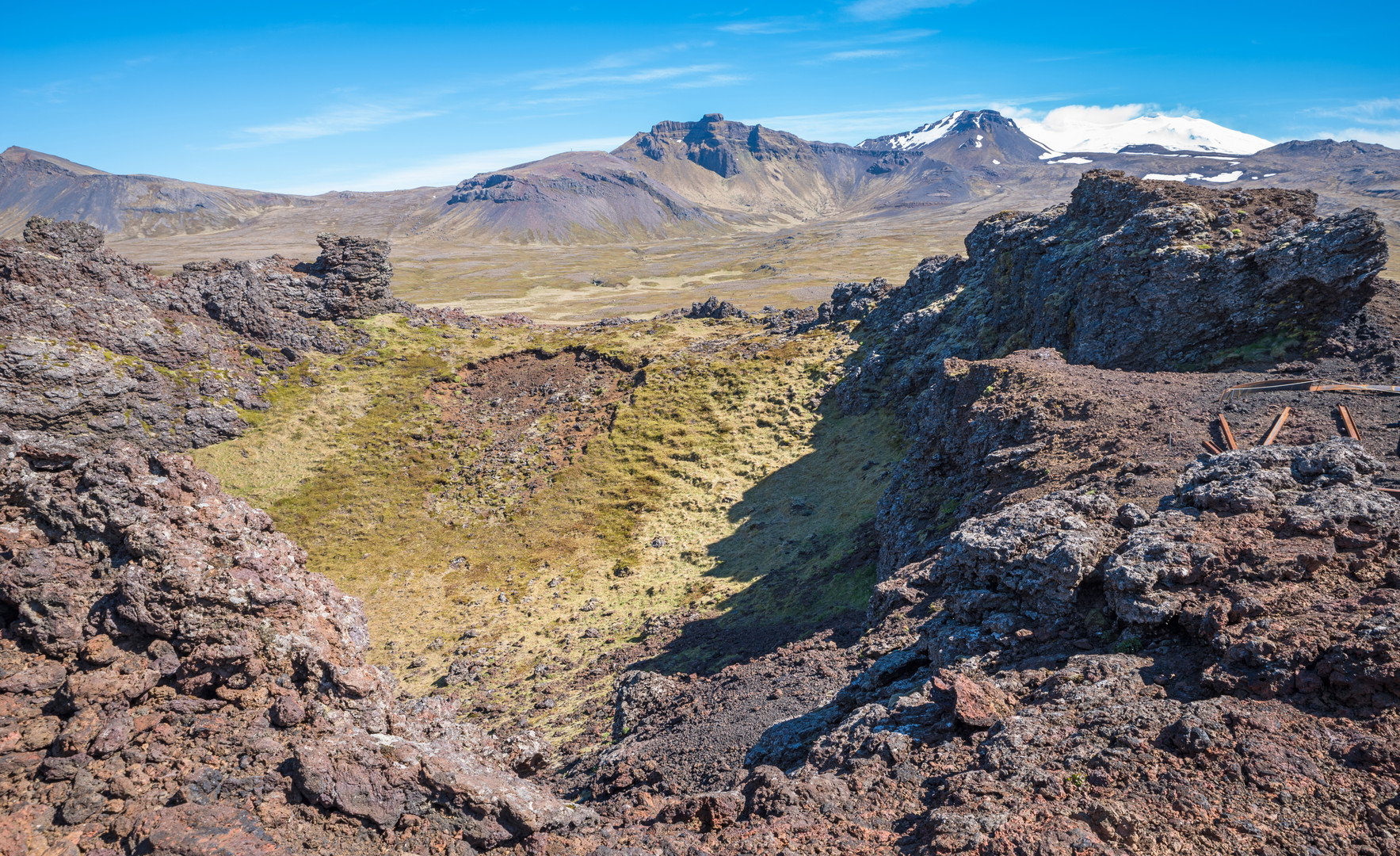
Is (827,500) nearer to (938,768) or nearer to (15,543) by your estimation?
(938,768)

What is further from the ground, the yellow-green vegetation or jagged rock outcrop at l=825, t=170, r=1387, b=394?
jagged rock outcrop at l=825, t=170, r=1387, b=394

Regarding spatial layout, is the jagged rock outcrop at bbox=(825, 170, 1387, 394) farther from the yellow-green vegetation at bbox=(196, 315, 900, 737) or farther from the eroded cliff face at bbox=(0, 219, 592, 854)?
the eroded cliff face at bbox=(0, 219, 592, 854)

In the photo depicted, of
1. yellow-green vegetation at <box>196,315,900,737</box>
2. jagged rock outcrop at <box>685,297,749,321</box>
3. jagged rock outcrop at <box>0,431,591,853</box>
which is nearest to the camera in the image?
jagged rock outcrop at <box>0,431,591,853</box>

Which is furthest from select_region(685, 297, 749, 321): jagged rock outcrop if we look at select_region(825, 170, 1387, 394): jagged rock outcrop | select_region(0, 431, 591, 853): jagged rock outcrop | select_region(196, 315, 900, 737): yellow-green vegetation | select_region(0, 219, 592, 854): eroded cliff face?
select_region(0, 431, 591, 853): jagged rock outcrop

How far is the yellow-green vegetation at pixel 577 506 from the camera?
1299 inches

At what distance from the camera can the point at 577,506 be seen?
1747 inches

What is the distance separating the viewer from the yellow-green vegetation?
33.0m

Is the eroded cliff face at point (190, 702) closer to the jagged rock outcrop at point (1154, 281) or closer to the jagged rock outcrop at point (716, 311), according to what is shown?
the jagged rock outcrop at point (1154, 281)

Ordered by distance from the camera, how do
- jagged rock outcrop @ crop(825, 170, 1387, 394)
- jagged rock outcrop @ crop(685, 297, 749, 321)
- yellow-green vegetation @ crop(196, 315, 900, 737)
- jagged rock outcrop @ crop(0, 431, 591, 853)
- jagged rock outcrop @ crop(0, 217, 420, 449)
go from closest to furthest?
jagged rock outcrop @ crop(0, 431, 591, 853) < jagged rock outcrop @ crop(825, 170, 1387, 394) < yellow-green vegetation @ crop(196, 315, 900, 737) < jagged rock outcrop @ crop(0, 217, 420, 449) < jagged rock outcrop @ crop(685, 297, 749, 321)

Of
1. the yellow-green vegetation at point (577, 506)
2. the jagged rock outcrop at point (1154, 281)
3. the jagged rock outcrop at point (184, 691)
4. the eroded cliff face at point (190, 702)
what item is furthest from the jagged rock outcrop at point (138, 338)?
the jagged rock outcrop at point (1154, 281)

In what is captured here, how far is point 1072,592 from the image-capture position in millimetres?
16734

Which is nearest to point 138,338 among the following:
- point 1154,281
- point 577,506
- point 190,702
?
point 577,506

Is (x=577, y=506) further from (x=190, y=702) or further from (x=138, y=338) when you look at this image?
(x=138, y=338)

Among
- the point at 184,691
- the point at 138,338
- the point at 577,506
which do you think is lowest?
the point at 577,506
